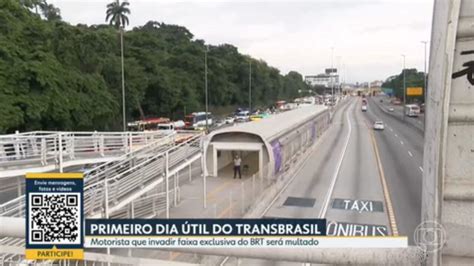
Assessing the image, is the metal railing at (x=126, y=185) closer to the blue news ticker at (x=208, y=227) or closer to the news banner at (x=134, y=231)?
the news banner at (x=134, y=231)

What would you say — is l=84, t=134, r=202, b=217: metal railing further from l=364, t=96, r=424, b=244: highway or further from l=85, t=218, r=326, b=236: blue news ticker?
l=85, t=218, r=326, b=236: blue news ticker

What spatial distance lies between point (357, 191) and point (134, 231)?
2108 centimetres

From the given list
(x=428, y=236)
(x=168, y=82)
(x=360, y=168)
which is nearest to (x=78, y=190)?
(x=428, y=236)

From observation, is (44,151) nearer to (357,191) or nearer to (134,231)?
(134,231)

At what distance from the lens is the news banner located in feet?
11.0

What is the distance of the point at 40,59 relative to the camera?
34.5 m

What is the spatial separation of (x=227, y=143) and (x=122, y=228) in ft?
67.6

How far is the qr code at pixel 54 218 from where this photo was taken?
3.45 meters

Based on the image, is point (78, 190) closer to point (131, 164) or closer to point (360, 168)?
point (131, 164)

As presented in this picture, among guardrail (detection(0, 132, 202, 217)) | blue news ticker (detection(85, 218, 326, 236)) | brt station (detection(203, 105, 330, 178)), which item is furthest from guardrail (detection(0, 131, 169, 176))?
blue news ticker (detection(85, 218, 326, 236))

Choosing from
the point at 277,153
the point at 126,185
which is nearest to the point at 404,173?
the point at 277,153

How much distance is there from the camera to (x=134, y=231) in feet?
11.5

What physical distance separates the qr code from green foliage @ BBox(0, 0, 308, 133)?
29.0 meters

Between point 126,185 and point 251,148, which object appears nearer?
point 126,185
